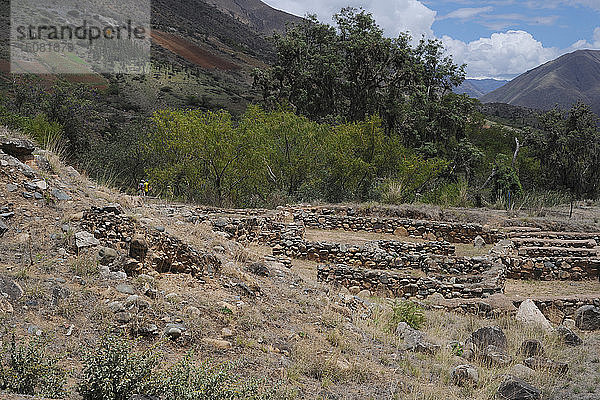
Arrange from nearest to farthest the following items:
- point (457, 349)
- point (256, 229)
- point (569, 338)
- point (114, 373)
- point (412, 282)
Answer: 1. point (114, 373)
2. point (457, 349)
3. point (569, 338)
4. point (412, 282)
5. point (256, 229)

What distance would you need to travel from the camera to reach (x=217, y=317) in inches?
200

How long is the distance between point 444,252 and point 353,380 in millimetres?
7877

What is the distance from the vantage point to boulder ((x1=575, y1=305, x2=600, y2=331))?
738cm

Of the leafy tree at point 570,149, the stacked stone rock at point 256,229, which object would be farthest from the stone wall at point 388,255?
the leafy tree at point 570,149

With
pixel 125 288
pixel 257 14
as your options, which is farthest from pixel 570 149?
pixel 257 14

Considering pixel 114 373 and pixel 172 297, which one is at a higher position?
pixel 114 373

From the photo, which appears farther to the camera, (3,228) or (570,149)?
(570,149)

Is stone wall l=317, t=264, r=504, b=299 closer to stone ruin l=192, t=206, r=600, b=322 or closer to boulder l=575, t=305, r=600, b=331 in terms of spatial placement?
stone ruin l=192, t=206, r=600, b=322

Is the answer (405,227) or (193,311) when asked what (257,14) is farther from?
(193,311)

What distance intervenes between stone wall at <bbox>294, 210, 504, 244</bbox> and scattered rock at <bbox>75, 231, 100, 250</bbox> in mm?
8637

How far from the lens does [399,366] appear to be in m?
5.12

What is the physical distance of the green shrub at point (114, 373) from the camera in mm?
3131

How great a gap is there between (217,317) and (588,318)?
668 cm

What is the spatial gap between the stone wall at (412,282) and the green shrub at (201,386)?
549 cm
